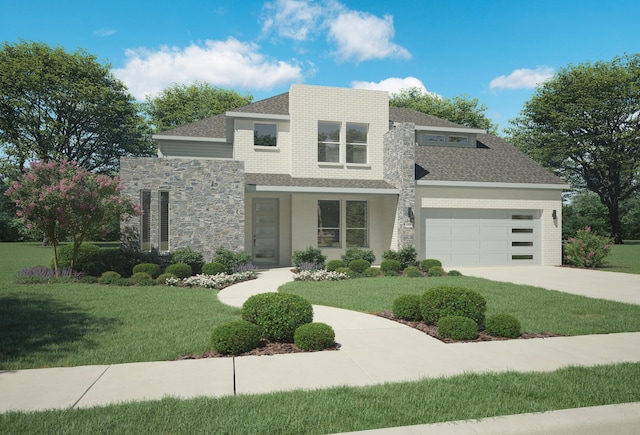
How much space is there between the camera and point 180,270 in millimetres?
14102

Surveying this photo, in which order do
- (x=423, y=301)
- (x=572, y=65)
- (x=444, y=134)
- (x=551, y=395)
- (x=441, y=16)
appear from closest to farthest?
(x=551, y=395)
(x=423, y=301)
(x=441, y=16)
(x=444, y=134)
(x=572, y=65)

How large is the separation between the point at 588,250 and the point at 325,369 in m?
17.6

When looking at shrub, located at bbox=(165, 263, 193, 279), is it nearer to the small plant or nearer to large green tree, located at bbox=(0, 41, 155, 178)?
the small plant

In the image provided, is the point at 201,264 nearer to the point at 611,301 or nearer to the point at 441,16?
the point at 611,301

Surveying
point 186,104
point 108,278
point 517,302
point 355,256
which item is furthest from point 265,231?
point 186,104

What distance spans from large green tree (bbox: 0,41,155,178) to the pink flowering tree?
19279mm

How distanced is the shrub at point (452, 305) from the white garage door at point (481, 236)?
1097 cm

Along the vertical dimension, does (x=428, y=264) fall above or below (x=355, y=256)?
below

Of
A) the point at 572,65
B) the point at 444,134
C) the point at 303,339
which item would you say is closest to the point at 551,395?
the point at 303,339

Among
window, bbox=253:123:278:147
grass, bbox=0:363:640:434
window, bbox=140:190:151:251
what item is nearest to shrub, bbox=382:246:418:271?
window, bbox=253:123:278:147

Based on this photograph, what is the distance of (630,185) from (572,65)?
38.5 feet

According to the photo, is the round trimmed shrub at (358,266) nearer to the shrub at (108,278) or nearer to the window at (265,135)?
the window at (265,135)

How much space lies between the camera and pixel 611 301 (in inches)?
407

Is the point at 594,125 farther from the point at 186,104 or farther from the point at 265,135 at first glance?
the point at 186,104
